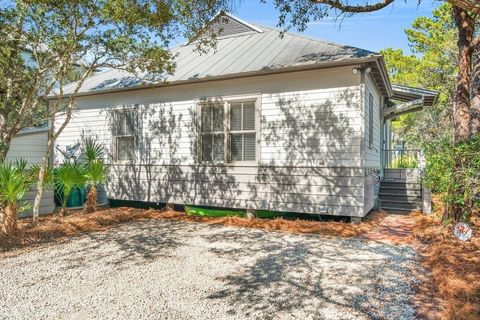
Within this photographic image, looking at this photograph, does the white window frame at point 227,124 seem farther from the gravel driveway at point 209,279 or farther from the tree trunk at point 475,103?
the tree trunk at point 475,103

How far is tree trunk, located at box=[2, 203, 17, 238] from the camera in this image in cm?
569

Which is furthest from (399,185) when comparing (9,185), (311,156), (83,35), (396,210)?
(9,185)

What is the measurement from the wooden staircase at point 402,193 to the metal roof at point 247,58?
253 cm

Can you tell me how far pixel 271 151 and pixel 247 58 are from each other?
98.3 inches

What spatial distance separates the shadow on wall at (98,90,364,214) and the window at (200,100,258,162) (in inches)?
9.0

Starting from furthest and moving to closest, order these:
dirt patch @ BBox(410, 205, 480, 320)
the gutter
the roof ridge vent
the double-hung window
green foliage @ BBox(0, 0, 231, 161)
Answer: the roof ridge vent → the double-hung window → the gutter → green foliage @ BBox(0, 0, 231, 161) → dirt patch @ BBox(410, 205, 480, 320)

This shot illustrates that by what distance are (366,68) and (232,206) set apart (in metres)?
4.24

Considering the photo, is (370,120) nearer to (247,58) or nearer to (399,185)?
(399,185)

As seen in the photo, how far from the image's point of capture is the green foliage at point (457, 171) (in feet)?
14.9

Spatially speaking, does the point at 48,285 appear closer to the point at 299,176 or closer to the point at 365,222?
the point at 299,176

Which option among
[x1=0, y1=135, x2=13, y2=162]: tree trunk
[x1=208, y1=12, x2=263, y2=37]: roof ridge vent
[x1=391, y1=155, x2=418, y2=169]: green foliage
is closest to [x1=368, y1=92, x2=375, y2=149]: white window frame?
[x1=208, y1=12, x2=263, y2=37]: roof ridge vent

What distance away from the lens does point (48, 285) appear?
383 centimetres

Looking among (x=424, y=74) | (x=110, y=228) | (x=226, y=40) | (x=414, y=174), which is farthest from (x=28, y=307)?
(x=424, y=74)

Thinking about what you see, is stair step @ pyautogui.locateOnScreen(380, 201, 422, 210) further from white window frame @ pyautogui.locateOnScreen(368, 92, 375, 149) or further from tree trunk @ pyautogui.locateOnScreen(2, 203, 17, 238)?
tree trunk @ pyautogui.locateOnScreen(2, 203, 17, 238)
